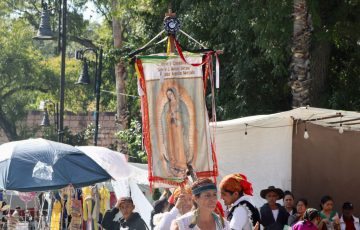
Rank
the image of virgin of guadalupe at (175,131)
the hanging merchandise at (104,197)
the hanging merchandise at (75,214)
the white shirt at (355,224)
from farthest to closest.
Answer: the hanging merchandise at (104,197) < the hanging merchandise at (75,214) < the white shirt at (355,224) < the image of virgin of guadalupe at (175,131)

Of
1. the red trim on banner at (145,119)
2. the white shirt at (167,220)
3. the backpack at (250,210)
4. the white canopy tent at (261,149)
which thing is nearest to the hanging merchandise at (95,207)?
the white canopy tent at (261,149)

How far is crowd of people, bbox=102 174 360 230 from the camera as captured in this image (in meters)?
7.69

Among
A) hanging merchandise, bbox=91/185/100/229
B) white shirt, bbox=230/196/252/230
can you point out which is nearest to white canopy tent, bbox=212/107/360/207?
hanging merchandise, bbox=91/185/100/229

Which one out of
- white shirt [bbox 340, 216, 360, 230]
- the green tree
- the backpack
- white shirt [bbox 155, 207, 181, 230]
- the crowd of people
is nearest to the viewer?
the crowd of people

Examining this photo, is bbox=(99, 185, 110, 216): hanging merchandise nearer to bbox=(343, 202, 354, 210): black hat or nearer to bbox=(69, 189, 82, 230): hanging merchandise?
bbox=(69, 189, 82, 230): hanging merchandise

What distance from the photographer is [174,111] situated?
11.6 m

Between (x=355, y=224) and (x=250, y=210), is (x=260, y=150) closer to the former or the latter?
(x=355, y=224)

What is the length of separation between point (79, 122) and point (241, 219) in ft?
128

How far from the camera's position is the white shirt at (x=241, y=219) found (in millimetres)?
9406

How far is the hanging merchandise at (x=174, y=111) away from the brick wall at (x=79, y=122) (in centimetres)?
3320

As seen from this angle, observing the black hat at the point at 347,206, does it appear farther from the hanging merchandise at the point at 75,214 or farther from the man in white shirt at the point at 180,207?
the man in white shirt at the point at 180,207

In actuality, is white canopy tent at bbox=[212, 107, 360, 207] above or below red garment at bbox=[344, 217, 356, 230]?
above

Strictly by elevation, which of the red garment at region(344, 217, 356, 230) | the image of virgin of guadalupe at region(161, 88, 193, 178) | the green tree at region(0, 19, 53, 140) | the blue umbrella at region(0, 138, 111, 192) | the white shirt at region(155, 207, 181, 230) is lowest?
the red garment at region(344, 217, 356, 230)

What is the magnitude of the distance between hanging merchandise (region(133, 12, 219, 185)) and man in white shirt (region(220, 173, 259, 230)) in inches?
61.6
